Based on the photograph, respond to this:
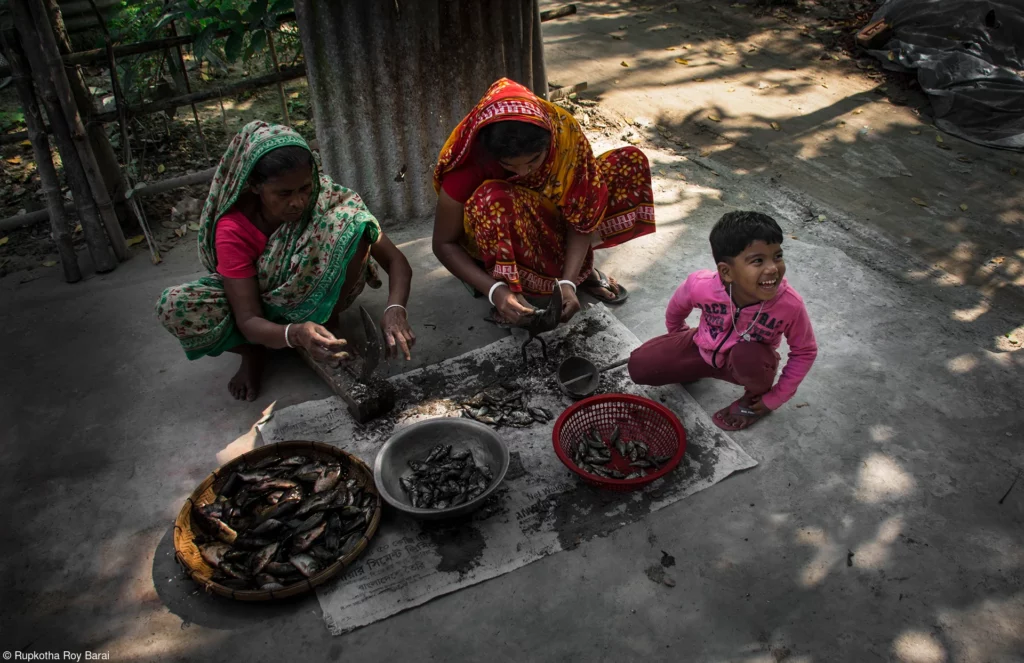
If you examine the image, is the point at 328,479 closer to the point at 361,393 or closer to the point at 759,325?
the point at 361,393

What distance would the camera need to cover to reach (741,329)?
2.77 metres

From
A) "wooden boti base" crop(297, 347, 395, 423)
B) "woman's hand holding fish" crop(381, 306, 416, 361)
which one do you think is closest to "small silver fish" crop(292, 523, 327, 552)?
"wooden boti base" crop(297, 347, 395, 423)

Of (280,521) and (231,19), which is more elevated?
(231,19)

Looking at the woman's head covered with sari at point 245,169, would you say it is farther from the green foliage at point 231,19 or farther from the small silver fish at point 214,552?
the green foliage at point 231,19

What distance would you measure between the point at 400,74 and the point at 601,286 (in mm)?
1766

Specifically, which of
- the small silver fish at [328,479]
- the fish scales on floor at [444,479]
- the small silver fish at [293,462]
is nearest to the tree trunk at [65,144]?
the small silver fish at [293,462]

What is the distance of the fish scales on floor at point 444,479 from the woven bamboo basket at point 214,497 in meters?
0.15

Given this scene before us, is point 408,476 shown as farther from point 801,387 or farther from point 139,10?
point 139,10

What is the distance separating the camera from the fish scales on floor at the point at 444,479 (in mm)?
2590

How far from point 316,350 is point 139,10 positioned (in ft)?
12.9

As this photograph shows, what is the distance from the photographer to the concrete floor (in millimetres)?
2295

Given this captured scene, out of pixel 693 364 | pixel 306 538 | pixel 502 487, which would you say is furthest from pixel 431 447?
pixel 693 364

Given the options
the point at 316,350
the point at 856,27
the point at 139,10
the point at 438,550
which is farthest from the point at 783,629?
the point at 856,27

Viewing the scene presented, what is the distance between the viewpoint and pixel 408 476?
2.74 m
